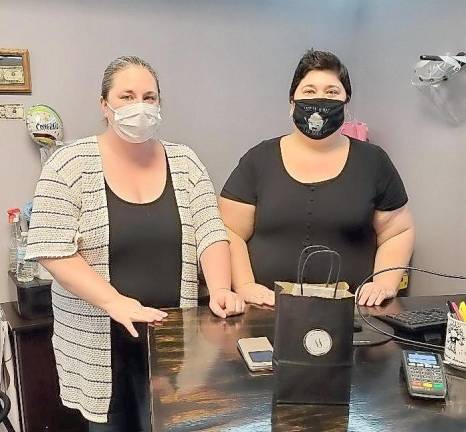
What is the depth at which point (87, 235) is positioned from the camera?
1.56 m

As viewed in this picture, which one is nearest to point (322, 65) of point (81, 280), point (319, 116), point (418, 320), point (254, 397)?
point (319, 116)

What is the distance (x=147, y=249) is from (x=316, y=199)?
1.68 ft

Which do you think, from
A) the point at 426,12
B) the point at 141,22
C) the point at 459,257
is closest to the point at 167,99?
the point at 141,22

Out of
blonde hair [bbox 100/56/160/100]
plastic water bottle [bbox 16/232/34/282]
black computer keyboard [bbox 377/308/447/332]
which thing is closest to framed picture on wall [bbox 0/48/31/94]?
plastic water bottle [bbox 16/232/34/282]

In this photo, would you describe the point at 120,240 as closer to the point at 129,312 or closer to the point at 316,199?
the point at 129,312

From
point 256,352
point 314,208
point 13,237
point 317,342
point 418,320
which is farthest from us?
point 13,237

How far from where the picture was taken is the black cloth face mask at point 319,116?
173cm

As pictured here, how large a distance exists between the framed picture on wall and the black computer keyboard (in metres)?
1.82

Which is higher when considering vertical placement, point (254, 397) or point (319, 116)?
point (319, 116)

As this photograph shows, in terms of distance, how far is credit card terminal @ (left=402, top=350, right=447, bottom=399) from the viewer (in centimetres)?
101

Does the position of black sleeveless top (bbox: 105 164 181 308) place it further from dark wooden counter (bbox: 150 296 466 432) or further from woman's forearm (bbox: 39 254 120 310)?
dark wooden counter (bbox: 150 296 466 432)

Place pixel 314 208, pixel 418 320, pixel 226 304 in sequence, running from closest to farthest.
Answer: pixel 418 320 < pixel 226 304 < pixel 314 208

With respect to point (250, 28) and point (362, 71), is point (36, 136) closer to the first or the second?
point (250, 28)

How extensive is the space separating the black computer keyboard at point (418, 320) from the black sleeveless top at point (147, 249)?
0.60 meters
